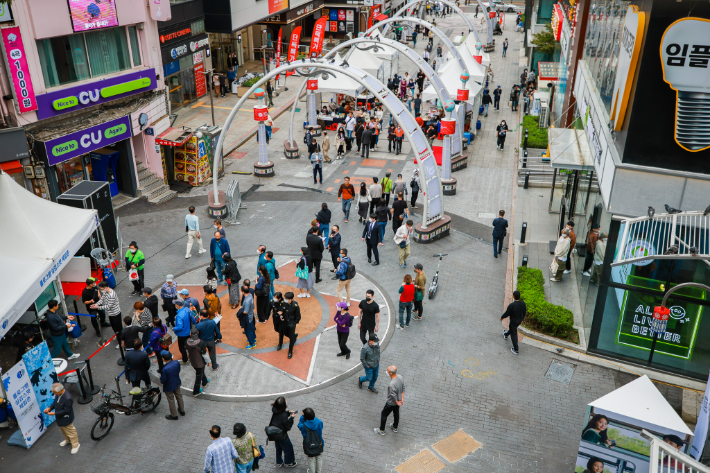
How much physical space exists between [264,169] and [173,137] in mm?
3952

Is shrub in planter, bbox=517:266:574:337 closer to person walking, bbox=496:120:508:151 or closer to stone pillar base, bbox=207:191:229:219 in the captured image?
stone pillar base, bbox=207:191:229:219

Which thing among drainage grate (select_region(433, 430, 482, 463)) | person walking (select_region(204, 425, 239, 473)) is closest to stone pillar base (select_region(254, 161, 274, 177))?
A: drainage grate (select_region(433, 430, 482, 463))

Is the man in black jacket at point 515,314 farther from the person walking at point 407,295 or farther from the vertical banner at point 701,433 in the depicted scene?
the vertical banner at point 701,433

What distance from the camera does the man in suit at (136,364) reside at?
11.5 m

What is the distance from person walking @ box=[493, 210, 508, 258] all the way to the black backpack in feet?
34.0

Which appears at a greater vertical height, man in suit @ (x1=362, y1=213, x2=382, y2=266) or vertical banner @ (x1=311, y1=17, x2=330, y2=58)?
vertical banner @ (x1=311, y1=17, x2=330, y2=58)

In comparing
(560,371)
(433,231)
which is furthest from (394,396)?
(433,231)

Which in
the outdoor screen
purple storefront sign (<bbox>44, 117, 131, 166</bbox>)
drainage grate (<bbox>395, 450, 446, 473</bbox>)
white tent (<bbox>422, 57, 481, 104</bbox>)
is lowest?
drainage grate (<bbox>395, 450, 446, 473</bbox>)

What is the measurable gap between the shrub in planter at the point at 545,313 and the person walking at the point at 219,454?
8484mm

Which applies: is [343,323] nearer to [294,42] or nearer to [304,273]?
[304,273]

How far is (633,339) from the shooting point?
1366 centimetres

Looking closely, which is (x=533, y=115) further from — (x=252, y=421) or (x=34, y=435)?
(x=34, y=435)

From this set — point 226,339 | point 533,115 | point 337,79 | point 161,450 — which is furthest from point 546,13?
point 161,450

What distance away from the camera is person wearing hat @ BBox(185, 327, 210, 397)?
11.7m
